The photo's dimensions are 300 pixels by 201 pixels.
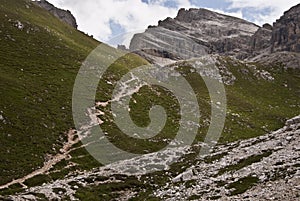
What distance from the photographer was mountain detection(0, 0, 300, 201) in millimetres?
36469

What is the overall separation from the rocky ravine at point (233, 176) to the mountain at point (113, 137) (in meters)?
0.13

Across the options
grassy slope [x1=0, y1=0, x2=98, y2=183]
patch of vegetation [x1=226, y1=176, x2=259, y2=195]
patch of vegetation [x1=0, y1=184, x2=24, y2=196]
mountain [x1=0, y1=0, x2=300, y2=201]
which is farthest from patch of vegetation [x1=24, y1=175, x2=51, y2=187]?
patch of vegetation [x1=226, y1=176, x2=259, y2=195]

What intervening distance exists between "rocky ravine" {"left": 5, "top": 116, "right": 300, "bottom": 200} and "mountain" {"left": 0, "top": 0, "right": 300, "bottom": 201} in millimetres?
125

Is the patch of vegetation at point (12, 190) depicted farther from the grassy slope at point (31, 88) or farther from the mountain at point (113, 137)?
the grassy slope at point (31, 88)

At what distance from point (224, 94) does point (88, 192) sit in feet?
271

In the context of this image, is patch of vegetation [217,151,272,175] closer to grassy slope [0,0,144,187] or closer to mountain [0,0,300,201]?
mountain [0,0,300,201]

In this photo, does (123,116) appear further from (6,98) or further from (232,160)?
(232,160)

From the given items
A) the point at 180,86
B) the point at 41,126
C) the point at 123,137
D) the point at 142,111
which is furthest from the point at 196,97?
the point at 41,126

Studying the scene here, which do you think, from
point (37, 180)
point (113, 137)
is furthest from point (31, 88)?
point (37, 180)

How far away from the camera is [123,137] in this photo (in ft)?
199

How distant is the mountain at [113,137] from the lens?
120ft

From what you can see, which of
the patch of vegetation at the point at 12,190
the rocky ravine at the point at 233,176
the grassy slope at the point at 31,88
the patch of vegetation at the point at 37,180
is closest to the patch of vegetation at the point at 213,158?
the rocky ravine at the point at 233,176

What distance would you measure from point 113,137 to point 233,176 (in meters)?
27.8

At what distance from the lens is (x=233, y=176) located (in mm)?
36031
